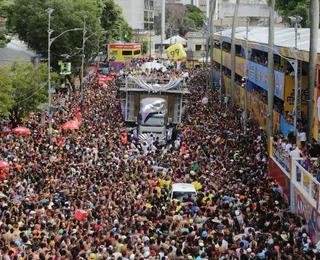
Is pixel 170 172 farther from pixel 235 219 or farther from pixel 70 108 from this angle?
pixel 70 108

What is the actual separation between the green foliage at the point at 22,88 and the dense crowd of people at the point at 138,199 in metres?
1.85

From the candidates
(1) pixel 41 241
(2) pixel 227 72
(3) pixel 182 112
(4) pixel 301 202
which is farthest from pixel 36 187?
(2) pixel 227 72

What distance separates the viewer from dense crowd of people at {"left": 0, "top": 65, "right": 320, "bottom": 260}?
59.5ft

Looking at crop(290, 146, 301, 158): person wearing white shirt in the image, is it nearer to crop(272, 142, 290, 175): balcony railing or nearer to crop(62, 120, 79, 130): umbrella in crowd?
crop(272, 142, 290, 175): balcony railing

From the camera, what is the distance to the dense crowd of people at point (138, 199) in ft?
59.5

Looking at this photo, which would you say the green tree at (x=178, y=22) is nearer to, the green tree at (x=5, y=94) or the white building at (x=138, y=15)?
the white building at (x=138, y=15)

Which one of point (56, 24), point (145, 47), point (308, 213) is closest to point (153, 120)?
point (308, 213)

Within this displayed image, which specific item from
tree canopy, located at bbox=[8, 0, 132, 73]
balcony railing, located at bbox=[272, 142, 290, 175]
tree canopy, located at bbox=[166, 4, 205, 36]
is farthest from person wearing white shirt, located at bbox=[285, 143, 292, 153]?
tree canopy, located at bbox=[166, 4, 205, 36]

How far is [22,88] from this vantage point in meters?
42.8

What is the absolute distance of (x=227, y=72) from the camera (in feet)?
217

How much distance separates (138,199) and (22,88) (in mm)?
20238

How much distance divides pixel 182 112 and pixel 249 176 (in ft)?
57.0

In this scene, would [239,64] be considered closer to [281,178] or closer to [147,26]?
[281,178]

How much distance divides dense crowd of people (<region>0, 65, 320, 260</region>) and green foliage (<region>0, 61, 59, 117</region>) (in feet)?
6.08
